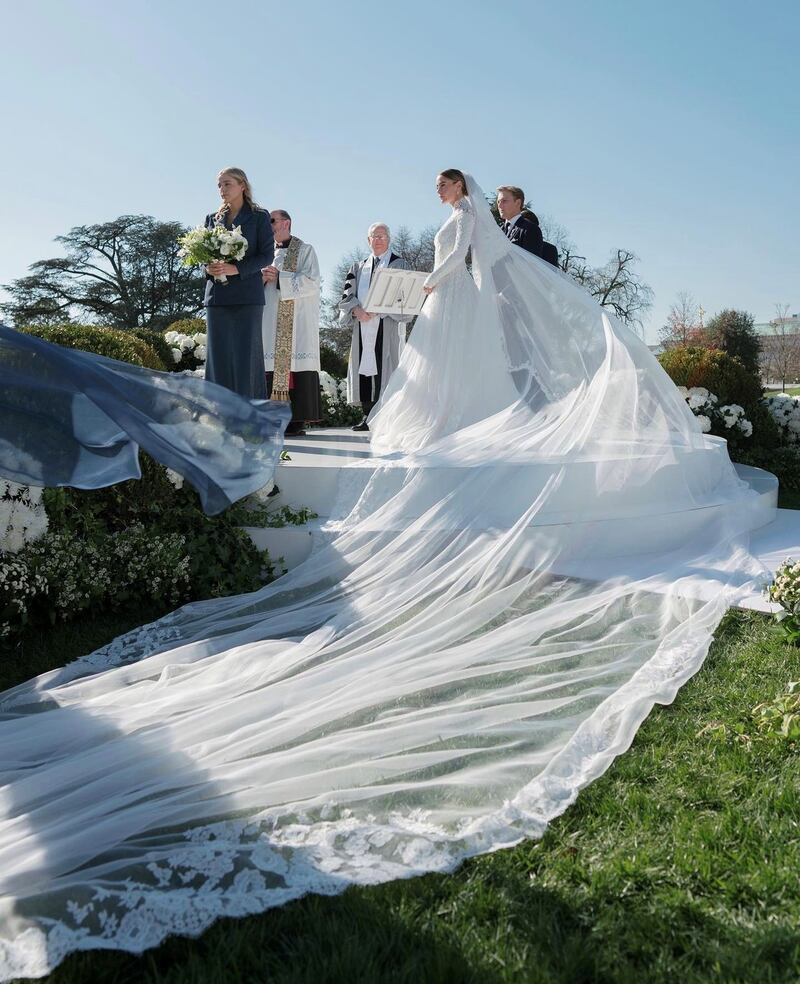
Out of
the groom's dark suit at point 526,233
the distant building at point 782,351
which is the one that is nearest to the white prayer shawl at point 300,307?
the groom's dark suit at point 526,233

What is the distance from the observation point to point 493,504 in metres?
5.51

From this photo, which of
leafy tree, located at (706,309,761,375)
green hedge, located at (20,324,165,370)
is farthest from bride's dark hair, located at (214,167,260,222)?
leafy tree, located at (706,309,761,375)

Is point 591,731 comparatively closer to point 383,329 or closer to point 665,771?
point 665,771

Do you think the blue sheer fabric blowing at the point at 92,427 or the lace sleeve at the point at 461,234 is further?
the lace sleeve at the point at 461,234

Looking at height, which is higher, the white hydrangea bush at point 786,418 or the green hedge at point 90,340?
the green hedge at point 90,340

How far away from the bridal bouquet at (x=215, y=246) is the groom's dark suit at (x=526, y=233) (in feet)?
9.22

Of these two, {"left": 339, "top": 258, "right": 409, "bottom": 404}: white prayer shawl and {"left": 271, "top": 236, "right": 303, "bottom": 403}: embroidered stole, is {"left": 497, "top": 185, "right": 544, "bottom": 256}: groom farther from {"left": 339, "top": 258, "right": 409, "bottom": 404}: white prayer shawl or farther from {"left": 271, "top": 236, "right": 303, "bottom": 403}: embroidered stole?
{"left": 271, "top": 236, "right": 303, "bottom": 403}: embroidered stole

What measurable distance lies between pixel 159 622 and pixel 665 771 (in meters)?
2.67

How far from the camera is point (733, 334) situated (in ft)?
98.0

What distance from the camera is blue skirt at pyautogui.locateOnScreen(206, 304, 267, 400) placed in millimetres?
6551

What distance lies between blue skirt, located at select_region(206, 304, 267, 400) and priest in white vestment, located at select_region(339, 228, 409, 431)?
3.00m

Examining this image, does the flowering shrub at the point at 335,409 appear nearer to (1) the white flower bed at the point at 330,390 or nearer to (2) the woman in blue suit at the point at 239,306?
(1) the white flower bed at the point at 330,390

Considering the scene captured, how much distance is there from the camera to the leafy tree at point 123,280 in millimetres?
37875

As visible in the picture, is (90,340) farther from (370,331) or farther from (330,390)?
(330,390)
